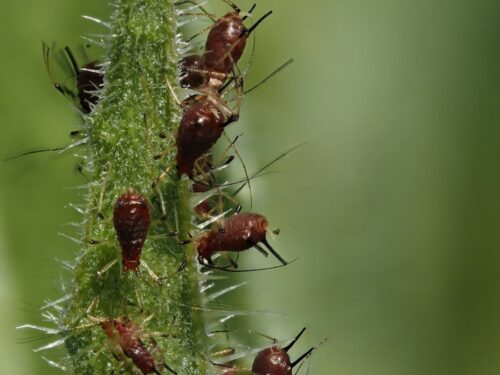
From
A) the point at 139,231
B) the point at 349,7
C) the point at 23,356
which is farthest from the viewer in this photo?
the point at 349,7

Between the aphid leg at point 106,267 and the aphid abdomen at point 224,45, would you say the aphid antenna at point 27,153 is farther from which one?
the aphid leg at point 106,267

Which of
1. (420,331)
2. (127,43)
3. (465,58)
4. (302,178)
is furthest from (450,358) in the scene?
(127,43)

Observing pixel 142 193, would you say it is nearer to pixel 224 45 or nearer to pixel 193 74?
pixel 193 74

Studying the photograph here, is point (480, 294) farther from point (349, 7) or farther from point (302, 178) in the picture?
point (349, 7)

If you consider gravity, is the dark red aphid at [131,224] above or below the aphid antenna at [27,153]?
above

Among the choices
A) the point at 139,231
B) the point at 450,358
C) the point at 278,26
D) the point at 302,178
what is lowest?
the point at 450,358

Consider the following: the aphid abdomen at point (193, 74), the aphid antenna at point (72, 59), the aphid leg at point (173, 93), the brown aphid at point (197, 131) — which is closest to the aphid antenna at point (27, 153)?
the aphid antenna at point (72, 59)

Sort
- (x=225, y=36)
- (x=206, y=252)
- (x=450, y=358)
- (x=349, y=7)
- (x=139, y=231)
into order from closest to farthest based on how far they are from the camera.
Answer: (x=139, y=231) → (x=206, y=252) → (x=225, y=36) → (x=450, y=358) → (x=349, y=7)
